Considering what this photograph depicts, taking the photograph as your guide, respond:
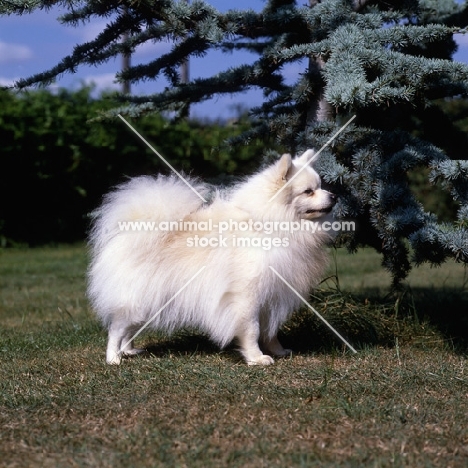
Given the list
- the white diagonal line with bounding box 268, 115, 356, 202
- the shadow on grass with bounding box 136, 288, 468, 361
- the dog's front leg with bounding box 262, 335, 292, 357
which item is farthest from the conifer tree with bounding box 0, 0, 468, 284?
the dog's front leg with bounding box 262, 335, 292, 357

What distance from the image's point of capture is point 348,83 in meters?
3.94

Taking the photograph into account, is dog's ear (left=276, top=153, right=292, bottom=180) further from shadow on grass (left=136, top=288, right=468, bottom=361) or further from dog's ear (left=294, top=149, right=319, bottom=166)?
shadow on grass (left=136, top=288, right=468, bottom=361)

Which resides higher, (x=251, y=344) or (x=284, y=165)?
(x=284, y=165)

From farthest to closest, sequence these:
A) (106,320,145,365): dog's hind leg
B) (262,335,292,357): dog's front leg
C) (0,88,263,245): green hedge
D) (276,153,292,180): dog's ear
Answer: (0,88,263,245): green hedge → (262,335,292,357): dog's front leg → (106,320,145,365): dog's hind leg → (276,153,292,180): dog's ear

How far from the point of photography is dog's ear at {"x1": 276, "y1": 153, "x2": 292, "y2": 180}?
4168 mm

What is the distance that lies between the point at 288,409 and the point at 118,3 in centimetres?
292

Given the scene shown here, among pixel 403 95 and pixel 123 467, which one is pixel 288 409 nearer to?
pixel 123 467

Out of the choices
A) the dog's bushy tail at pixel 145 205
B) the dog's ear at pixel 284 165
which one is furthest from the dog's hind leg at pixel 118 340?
the dog's ear at pixel 284 165

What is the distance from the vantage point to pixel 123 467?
2744mm

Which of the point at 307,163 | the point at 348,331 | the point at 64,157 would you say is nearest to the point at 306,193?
the point at 307,163

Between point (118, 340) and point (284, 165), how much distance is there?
59.3 inches

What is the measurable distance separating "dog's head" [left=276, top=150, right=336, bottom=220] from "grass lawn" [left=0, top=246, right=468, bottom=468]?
2.89 ft

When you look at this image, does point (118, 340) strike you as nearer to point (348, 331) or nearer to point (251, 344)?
A: point (251, 344)

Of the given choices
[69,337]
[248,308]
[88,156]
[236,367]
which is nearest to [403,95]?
[248,308]
